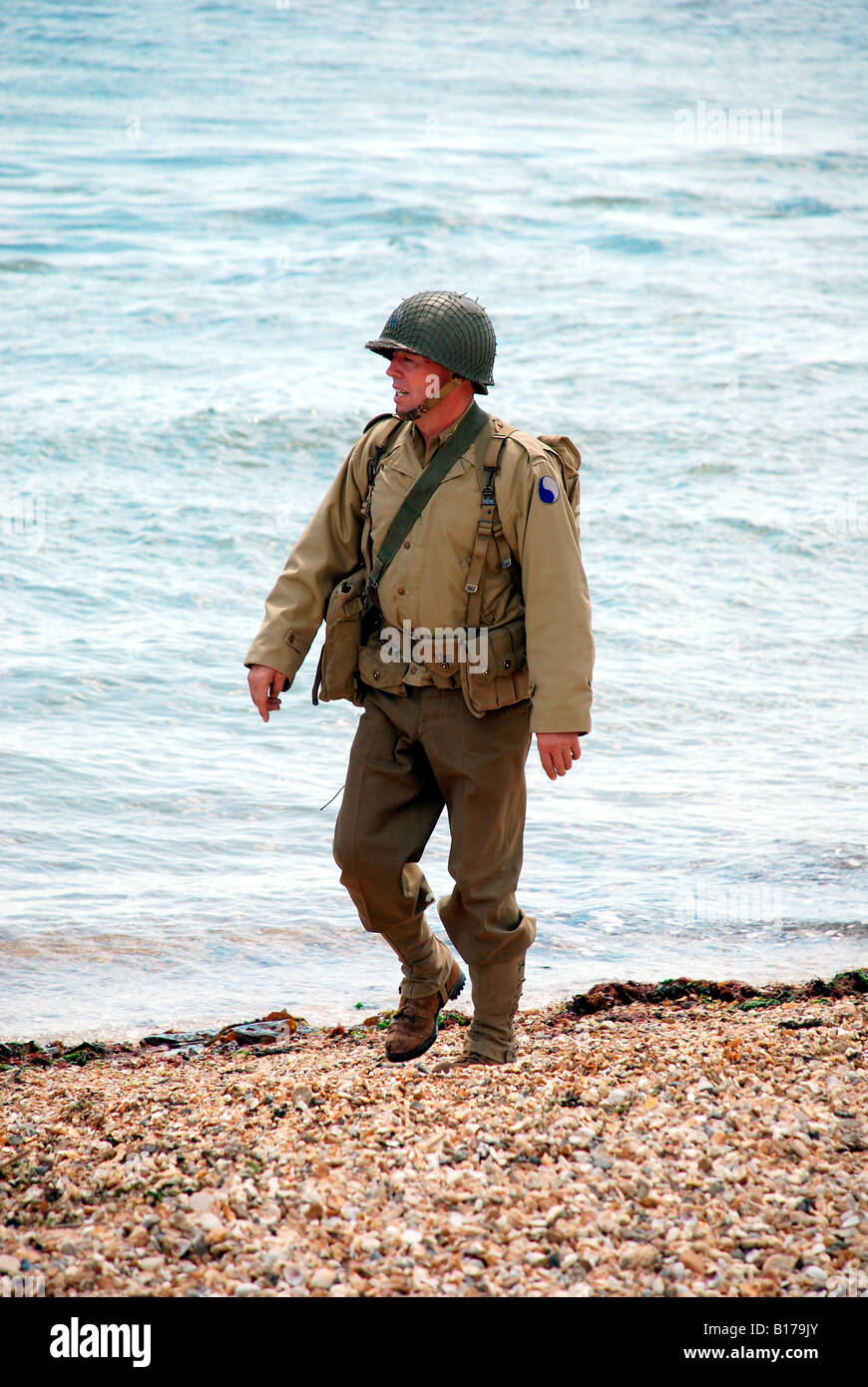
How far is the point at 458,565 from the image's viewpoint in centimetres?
378

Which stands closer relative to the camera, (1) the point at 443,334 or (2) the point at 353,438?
(1) the point at 443,334

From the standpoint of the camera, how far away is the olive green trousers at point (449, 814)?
388 cm

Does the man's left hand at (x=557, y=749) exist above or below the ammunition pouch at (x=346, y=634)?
below

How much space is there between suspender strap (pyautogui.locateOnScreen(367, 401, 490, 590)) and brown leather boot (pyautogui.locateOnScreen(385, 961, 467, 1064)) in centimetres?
145

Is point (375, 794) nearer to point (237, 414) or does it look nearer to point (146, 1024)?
point (146, 1024)

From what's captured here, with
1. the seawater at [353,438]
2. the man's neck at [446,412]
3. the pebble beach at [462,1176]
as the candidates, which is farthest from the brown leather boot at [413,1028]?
the man's neck at [446,412]

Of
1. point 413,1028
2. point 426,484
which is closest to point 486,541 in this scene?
point 426,484

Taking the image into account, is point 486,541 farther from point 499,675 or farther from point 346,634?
point 346,634

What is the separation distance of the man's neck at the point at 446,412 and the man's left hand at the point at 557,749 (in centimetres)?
93

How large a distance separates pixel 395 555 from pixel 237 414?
11.3 m

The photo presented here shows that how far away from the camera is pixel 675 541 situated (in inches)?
496

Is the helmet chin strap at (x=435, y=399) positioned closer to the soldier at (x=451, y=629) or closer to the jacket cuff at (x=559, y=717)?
the soldier at (x=451, y=629)

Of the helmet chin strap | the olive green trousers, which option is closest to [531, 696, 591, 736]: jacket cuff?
the olive green trousers

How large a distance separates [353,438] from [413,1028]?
1090 cm
